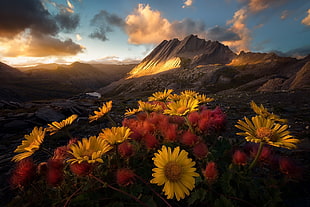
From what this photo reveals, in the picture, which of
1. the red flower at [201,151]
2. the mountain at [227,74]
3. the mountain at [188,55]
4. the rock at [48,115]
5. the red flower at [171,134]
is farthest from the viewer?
the mountain at [188,55]

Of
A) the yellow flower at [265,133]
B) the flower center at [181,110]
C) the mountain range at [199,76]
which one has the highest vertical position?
the flower center at [181,110]

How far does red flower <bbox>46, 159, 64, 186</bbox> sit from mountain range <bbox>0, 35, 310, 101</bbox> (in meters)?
22.4

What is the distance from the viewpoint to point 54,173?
177cm

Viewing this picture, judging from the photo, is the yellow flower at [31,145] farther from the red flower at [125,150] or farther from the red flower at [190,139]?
the red flower at [190,139]

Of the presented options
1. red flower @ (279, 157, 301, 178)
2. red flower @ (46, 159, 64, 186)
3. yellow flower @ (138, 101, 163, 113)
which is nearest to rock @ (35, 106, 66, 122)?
yellow flower @ (138, 101, 163, 113)

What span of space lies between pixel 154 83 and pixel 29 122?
88.2 metres

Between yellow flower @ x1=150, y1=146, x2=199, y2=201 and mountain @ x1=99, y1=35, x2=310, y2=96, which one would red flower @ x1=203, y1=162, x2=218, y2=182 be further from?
mountain @ x1=99, y1=35, x2=310, y2=96

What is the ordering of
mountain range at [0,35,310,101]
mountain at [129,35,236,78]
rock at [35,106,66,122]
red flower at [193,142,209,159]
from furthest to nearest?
mountain at [129,35,236,78] < mountain range at [0,35,310,101] < rock at [35,106,66,122] < red flower at [193,142,209,159]

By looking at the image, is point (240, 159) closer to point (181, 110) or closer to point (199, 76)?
point (181, 110)

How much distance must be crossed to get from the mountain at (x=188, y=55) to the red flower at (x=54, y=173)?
125 m

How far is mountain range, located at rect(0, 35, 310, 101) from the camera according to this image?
4575 centimetres

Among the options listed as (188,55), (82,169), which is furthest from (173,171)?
(188,55)

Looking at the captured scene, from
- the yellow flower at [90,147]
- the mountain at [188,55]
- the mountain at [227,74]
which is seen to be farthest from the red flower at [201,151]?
the mountain at [188,55]

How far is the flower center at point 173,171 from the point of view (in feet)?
5.56
